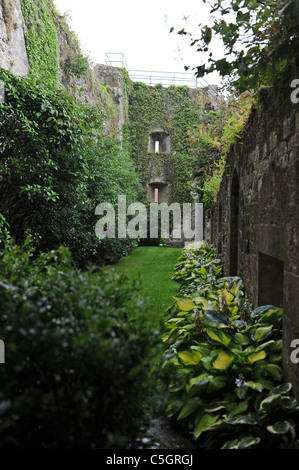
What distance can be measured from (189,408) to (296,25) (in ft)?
9.04

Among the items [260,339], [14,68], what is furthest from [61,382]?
[14,68]

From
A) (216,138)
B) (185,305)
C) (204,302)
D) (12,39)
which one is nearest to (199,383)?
(185,305)

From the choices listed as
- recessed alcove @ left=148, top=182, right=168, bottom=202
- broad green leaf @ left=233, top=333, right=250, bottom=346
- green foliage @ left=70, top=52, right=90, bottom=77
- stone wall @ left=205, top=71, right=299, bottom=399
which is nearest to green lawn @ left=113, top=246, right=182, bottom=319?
broad green leaf @ left=233, top=333, right=250, bottom=346

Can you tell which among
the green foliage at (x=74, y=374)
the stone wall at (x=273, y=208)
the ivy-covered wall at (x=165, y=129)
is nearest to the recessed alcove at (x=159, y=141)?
the ivy-covered wall at (x=165, y=129)

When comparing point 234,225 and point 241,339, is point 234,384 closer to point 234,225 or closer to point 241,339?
point 241,339

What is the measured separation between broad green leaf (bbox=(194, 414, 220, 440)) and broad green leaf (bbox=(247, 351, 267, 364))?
512 mm

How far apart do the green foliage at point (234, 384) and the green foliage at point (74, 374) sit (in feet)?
0.77

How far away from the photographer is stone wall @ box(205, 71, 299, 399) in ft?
7.91

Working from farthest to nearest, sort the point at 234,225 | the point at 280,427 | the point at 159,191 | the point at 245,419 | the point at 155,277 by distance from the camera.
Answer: the point at 159,191 < the point at 155,277 < the point at 234,225 < the point at 245,419 < the point at 280,427

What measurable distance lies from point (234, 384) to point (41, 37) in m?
7.76

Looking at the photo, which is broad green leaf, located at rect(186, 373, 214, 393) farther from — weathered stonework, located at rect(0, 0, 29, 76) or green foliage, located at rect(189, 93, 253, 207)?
weathered stonework, located at rect(0, 0, 29, 76)

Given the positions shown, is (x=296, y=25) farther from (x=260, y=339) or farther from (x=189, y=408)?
(x=189, y=408)

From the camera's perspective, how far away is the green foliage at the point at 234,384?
2207mm

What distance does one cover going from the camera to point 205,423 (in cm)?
234
